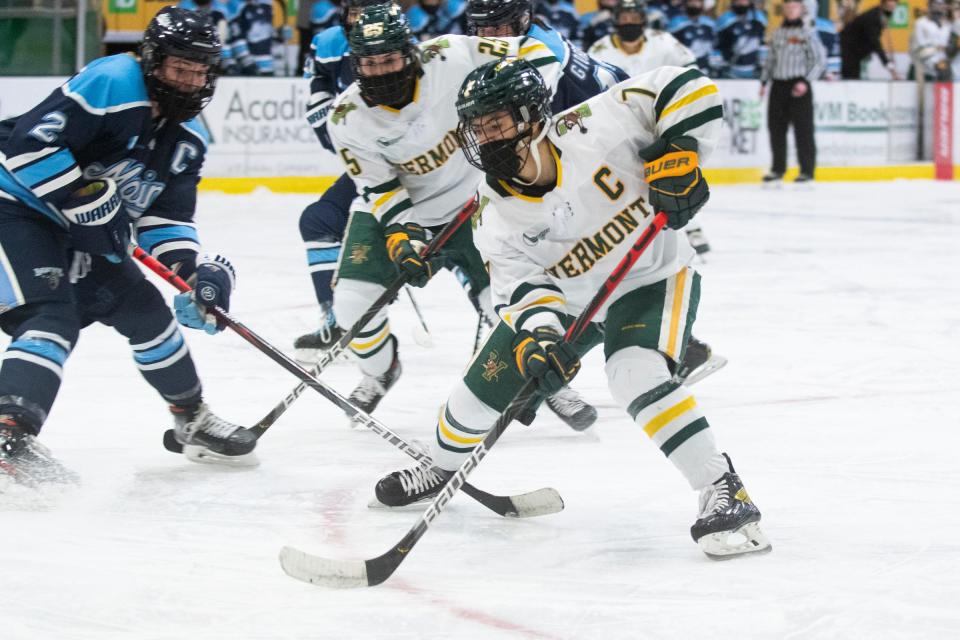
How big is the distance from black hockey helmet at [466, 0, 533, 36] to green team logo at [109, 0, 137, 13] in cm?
648

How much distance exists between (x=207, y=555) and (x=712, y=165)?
8.43m

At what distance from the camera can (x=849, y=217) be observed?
838 centimetres

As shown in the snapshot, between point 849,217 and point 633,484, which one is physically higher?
point 633,484

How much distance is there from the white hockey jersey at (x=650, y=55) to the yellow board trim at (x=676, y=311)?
4.18 metres

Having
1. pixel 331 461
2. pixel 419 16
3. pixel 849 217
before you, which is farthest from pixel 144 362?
pixel 419 16

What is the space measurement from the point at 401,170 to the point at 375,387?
1.93ft

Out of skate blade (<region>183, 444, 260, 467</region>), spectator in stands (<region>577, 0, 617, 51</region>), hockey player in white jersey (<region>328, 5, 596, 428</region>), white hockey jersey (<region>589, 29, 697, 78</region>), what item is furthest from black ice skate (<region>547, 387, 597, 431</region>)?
spectator in stands (<region>577, 0, 617, 51</region>)

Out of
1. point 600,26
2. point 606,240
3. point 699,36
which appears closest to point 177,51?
point 606,240

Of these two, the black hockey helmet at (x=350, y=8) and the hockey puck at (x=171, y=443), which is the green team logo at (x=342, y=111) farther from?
the hockey puck at (x=171, y=443)

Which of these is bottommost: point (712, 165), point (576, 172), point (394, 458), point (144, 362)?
point (712, 165)

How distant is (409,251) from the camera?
321cm

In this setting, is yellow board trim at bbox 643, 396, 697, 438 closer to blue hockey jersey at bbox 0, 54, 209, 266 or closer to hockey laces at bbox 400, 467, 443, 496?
hockey laces at bbox 400, 467, 443, 496

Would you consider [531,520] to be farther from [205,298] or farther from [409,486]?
[205,298]

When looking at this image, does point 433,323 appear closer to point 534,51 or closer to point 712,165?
point 534,51
